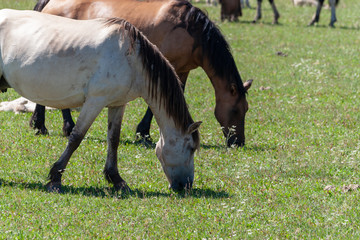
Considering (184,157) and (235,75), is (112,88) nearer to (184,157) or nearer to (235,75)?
(184,157)

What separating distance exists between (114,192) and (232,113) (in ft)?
9.29

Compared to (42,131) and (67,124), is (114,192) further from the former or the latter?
(42,131)

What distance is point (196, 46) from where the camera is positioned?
30.0ft

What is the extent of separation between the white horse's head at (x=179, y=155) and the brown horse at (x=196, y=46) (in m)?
2.08

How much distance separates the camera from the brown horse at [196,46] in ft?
29.7

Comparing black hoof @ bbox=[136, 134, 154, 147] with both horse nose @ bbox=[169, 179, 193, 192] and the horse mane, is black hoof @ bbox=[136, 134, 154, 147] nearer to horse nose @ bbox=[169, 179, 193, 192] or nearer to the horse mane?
the horse mane

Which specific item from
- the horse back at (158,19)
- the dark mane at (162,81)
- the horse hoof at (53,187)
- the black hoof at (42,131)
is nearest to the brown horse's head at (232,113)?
the horse back at (158,19)

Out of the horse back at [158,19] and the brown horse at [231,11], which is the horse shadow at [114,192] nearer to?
the horse back at [158,19]

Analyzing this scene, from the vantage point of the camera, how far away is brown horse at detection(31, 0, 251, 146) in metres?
9.05

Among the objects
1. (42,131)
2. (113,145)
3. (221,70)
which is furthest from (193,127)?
(42,131)

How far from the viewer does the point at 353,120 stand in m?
10.8

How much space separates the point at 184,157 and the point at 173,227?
3.89 ft

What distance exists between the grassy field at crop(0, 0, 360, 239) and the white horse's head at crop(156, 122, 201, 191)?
14 centimetres

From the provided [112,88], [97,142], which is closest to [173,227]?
[112,88]
